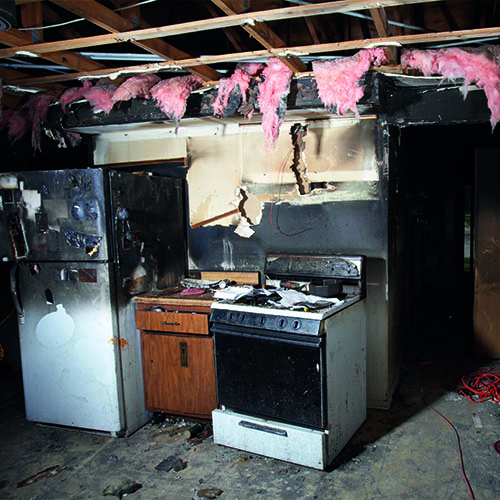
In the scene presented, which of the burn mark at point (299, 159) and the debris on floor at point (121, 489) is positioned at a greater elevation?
the burn mark at point (299, 159)

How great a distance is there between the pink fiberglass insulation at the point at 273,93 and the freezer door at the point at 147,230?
39.9 inches

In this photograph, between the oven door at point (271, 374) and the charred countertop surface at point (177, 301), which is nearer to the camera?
the oven door at point (271, 374)

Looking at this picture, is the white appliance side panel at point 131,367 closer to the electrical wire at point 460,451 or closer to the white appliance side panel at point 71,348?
the white appliance side panel at point 71,348

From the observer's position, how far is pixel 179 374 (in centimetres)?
314

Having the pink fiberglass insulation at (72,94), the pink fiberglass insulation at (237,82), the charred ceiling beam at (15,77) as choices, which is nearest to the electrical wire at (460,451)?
the pink fiberglass insulation at (237,82)

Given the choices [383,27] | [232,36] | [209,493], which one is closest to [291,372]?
[209,493]

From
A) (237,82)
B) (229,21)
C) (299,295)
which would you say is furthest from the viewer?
(237,82)

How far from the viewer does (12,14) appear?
1.66 metres

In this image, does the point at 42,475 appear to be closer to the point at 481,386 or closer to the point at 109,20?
the point at 109,20

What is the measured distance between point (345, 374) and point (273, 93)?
75.6 inches

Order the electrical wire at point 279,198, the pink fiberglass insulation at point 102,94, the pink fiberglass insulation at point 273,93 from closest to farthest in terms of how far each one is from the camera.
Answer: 1. the pink fiberglass insulation at point 273,93
2. the pink fiberglass insulation at point 102,94
3. the electrical wire at point 279,198

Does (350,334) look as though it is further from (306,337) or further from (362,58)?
(362,58)

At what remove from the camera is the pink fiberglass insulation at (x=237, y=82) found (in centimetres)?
304

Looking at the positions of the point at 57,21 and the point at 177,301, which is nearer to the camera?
the point at 57,21
